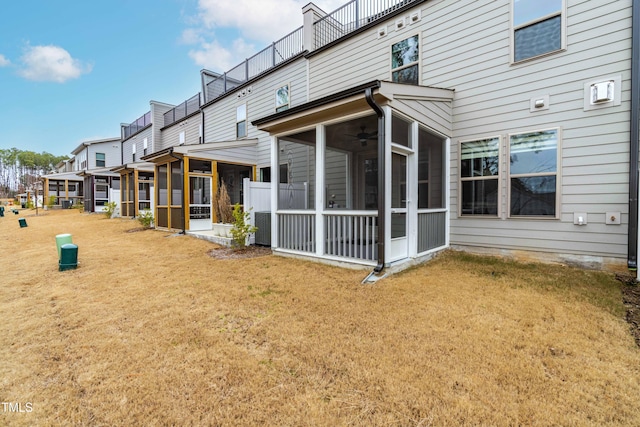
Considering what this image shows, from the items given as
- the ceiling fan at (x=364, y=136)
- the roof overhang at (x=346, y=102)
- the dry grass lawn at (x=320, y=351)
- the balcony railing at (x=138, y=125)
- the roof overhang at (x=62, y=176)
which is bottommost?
the dry grass lawn at (x=320, y=351)

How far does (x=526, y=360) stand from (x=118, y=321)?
3.96 meters

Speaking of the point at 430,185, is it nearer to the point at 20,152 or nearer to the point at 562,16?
the point at 562,16

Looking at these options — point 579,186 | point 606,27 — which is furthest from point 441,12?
point 579,186

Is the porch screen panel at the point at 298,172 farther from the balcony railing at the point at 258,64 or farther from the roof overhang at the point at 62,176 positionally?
the roof overhang at the point at 62,176

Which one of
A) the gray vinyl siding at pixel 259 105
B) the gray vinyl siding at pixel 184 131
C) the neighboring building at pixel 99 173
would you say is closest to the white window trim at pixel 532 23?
the gray vinyl siding at pixel 259 105

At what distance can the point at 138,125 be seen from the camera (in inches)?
810

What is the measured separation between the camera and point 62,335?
278cm

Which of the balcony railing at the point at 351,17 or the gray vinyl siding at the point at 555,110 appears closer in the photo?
the gray vinyl siding at the point at 555,110

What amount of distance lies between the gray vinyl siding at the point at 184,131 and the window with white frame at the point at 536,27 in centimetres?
1272

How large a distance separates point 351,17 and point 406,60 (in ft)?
8.31

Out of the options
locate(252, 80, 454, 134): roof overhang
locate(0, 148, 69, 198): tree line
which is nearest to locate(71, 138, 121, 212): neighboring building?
locate(252, 80, 454, 134): roof overhang

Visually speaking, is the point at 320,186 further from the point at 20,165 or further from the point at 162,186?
the point at 20,165

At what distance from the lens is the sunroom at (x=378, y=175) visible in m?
4.54

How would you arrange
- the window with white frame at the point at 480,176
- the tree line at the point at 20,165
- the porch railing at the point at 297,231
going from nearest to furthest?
1. the window with white frame at the point at 480,176
2. the porch railing at the point at 297,231
3. the tree line at the point at 20,165
